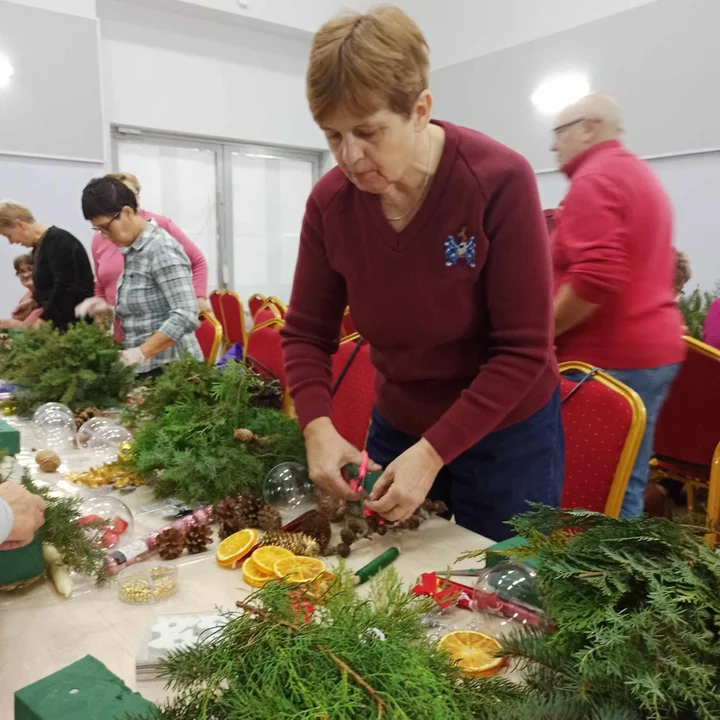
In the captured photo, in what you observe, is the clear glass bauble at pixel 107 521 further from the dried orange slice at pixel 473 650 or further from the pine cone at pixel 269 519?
the dried orange slice at pixel 473 650

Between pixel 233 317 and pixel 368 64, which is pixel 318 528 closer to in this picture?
pixel 368 64

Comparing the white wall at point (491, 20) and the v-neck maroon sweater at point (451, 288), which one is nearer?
the v-neck maroon sweater at point (451, 288)

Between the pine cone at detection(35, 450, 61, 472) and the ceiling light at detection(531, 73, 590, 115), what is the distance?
14.5 feet

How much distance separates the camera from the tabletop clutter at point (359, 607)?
550 millimetres

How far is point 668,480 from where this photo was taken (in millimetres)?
2910

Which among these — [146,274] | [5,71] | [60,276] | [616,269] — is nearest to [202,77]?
[5,71]

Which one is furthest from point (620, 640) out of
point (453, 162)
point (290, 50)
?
point (290, 50)

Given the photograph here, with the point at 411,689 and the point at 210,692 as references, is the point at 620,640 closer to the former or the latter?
the point at 411,689

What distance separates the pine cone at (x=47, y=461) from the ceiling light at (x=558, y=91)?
440 cm

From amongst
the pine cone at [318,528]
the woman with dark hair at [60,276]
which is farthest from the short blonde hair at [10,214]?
the pine cone at [318,528]

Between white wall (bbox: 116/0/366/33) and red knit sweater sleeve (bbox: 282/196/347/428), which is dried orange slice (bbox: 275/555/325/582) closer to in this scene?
red knit sweater sleeve (bbox: 282/196/347/428)

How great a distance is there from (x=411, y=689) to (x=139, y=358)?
6.19 feet

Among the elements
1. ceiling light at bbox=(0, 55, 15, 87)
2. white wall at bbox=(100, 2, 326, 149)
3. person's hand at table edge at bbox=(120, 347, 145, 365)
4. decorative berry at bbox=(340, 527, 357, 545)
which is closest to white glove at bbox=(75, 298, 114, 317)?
person's hand at table edge at bbox=(120, 347, 145, 365)

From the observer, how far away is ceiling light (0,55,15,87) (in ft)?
15.1
